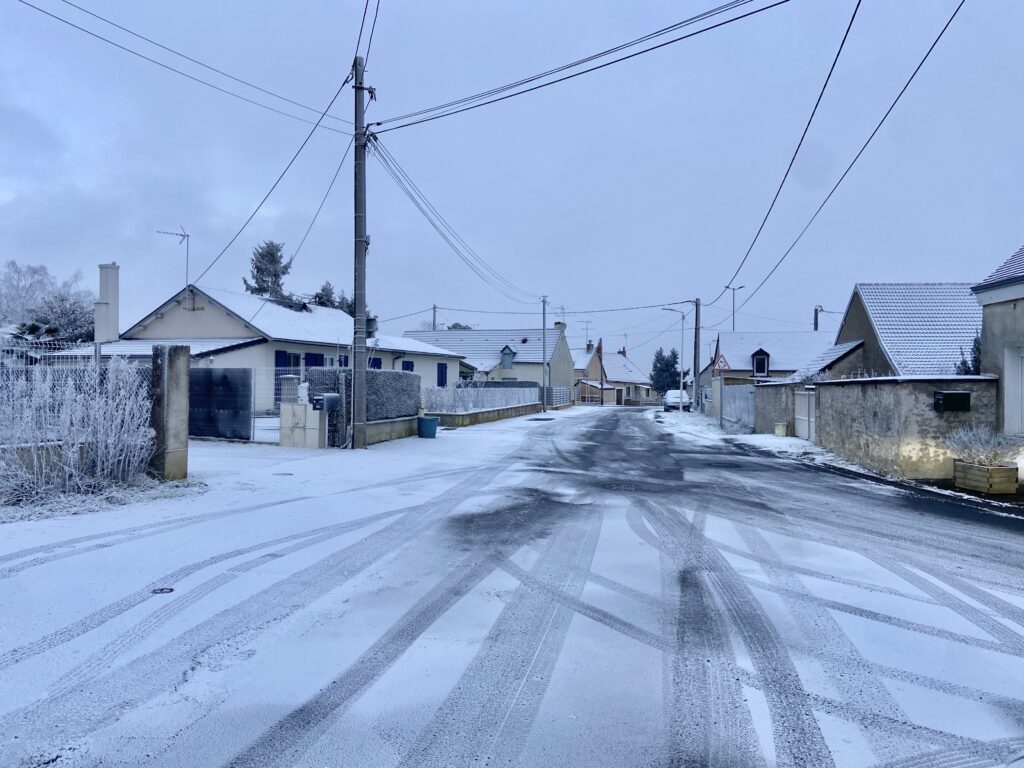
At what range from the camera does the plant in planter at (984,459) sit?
11180 mm

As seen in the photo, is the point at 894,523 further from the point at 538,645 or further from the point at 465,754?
the point at 465,754

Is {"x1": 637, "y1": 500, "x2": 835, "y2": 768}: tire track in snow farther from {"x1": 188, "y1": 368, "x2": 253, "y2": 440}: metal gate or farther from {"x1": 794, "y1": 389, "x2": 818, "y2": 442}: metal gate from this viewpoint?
{"x1": 794, "y1": 389, "x2": 818, "y2": 442}: metal gate

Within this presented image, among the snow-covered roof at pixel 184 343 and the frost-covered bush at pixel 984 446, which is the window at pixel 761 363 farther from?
the frost-covered bush at pixel 984 446

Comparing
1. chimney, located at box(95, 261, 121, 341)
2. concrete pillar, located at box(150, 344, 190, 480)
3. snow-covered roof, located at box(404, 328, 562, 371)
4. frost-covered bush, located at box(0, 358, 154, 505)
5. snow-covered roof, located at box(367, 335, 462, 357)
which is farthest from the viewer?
snow-covered roof, located at box(404, 328, 562, 371)

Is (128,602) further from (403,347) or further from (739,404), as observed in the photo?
(403,347)

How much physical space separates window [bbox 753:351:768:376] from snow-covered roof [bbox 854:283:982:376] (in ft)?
81.5

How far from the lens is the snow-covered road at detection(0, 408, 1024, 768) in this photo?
10.8 ft

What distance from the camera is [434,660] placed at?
164 inches

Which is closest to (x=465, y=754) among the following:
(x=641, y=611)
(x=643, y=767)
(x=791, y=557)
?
(x=643, y=767)

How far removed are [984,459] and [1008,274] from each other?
151 inches

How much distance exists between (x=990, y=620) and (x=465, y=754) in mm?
4124

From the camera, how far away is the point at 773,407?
24188 mm

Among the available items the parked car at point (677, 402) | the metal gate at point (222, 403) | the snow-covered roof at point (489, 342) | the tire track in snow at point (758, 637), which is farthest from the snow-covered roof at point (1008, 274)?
the snow-covered roof at point (489, 342)

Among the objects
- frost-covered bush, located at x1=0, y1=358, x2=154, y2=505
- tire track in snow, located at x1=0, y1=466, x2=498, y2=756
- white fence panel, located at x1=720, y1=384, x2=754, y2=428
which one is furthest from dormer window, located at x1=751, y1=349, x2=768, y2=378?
tire track in snow, located at x1=0, y1=466, x2=498, y2=756
